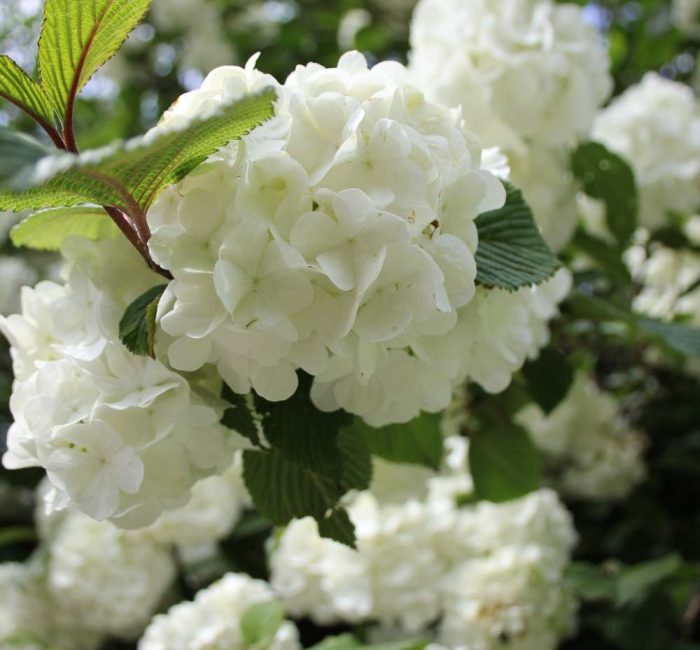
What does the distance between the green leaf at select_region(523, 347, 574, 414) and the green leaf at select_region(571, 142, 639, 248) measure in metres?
0.23

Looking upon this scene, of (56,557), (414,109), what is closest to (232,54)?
(56,557)

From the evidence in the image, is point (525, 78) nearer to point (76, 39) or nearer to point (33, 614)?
point (76, 39)

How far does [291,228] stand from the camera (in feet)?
1.58

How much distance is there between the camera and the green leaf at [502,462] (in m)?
0.96

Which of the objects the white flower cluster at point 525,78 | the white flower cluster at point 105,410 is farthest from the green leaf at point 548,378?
the white flower cluster at point 105,410

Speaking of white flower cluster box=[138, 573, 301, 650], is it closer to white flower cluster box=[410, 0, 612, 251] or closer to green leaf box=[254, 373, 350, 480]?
green leaf box=[254, 373, 350, 480]

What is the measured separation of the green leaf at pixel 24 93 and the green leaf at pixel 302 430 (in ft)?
0.68

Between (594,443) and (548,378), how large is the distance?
718 millimetres

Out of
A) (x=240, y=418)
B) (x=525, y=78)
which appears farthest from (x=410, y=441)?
(x=525, y=78)

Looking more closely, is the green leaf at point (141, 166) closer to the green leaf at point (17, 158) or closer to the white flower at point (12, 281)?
the green leaf at point (17, 158)

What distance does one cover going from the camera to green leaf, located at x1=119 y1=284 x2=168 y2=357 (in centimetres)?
52

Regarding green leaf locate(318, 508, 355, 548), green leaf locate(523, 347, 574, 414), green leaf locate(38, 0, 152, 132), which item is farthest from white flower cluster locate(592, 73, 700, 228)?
green leaf locate(38, 0, 152, 132)

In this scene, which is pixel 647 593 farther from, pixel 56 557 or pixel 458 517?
pixel 56 557

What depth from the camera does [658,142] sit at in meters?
1.36
